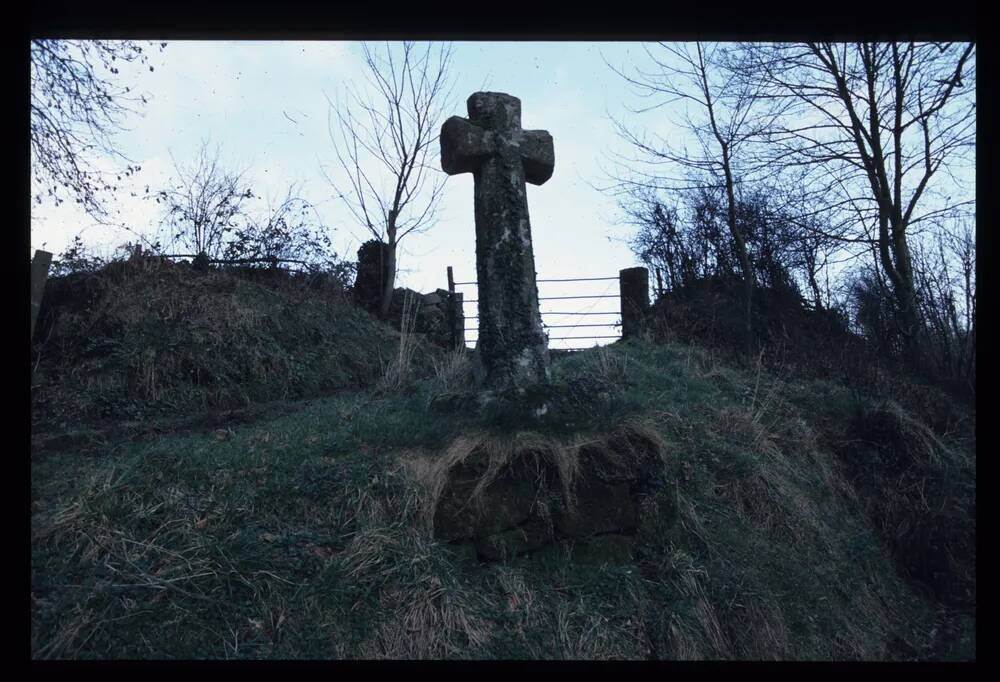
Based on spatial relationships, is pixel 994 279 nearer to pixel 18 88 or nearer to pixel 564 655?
pixel 564 655

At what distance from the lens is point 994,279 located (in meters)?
2.87

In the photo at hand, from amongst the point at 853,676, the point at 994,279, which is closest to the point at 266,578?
the point at 853,676

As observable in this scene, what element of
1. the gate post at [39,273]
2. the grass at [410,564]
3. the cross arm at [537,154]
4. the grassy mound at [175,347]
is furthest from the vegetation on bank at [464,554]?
the gate post at [39,273]

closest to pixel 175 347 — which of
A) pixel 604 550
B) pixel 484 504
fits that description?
pixel 484 504

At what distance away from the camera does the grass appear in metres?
3.79

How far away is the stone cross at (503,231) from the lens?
5.61 m

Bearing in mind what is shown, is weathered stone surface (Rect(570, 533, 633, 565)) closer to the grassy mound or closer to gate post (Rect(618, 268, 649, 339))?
the grassy mound

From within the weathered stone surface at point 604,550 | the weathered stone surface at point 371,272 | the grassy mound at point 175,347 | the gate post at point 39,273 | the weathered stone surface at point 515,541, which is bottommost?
the weathered stone surface at point 604,550

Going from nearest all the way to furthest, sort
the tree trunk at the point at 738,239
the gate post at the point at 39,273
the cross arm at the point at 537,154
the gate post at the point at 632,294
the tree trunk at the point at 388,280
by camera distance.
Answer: the cross arm at the point at 537,154 < the gate post at the point at 39,273 < the tree trunk at the point at 738,239 < the gate post at the point at 632,294 < the tree trunk at the point at 388,280

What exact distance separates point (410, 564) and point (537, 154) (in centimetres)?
351

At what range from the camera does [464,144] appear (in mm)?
5750

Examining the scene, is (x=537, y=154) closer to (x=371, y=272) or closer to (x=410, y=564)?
(x=410, y=564)

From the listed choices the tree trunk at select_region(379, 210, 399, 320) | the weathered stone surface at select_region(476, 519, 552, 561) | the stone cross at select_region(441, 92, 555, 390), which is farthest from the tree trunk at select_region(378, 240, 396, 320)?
the weathered stone surface at select_region(476, 519, 552, 561)

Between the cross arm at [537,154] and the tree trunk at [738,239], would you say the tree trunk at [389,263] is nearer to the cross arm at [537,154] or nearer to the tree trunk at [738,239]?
the tree trunk at [738,239]
